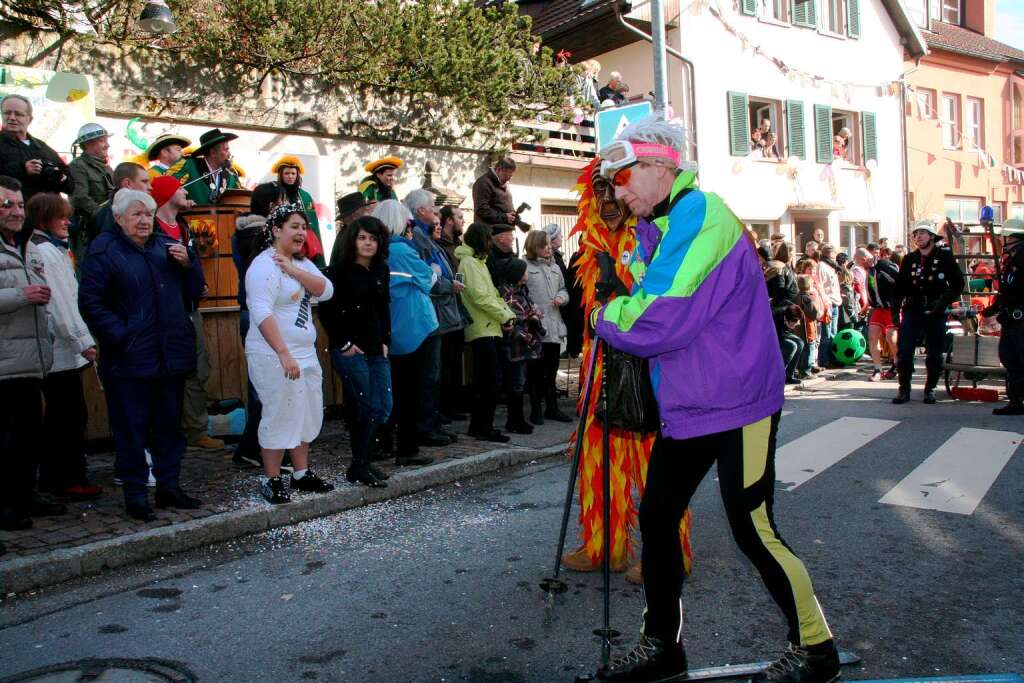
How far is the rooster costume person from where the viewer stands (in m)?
4.53

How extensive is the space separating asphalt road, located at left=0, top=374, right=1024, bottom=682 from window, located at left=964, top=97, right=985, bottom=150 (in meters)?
26.4

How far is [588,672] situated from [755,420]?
1.18 meters

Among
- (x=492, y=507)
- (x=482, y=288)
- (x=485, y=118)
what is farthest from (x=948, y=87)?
(x=492, y=507)

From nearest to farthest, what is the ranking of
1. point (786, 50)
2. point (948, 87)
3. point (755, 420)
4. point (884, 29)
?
point (755, 420)
point (786, 50)
point (884, 29)
point (948, 87)

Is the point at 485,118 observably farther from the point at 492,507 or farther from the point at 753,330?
the point at 753,330

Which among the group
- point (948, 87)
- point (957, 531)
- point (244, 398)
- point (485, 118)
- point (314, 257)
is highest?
point (948, 87)

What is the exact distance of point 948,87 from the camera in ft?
92.5

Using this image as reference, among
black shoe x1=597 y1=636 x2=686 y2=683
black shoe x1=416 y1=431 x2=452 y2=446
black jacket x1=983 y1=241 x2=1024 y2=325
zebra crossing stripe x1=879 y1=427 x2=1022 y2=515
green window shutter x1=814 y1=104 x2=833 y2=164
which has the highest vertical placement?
green window shutter x1=814 y1=104 x2=833 y2=164

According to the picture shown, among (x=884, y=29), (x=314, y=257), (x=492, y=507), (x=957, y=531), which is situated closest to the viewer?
(x=957, y=531)

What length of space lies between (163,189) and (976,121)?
29.1 meters

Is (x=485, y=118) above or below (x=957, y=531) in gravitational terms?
above

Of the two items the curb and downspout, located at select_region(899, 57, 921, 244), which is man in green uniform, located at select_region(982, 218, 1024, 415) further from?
downspout, located at select_region(899, 57, 921, 244)

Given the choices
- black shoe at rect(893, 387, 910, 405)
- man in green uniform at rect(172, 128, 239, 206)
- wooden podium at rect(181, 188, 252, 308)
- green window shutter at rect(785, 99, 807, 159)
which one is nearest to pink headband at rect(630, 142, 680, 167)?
wooden podium at rect(181, 188, 252, 308)

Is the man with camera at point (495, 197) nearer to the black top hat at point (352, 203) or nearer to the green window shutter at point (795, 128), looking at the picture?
the black top hat at point (352, 203)
